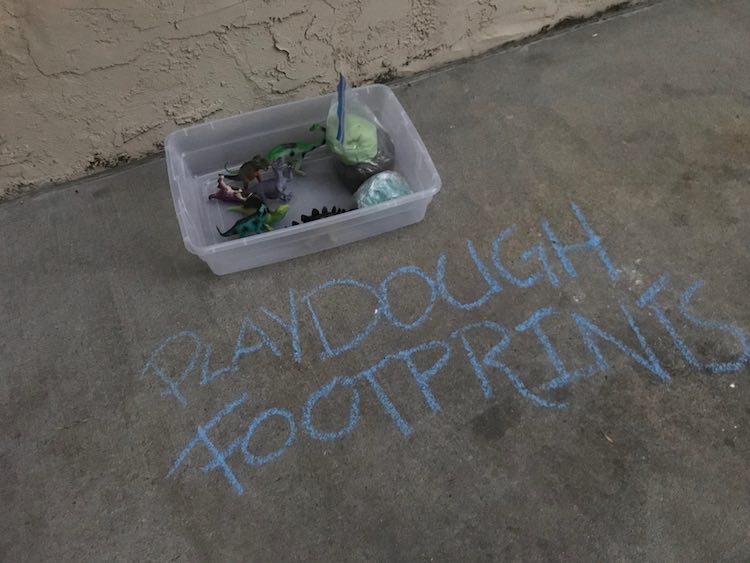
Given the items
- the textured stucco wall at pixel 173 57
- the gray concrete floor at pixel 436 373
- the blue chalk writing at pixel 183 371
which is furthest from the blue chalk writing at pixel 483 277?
the textured stucco wall at pixel 173 57

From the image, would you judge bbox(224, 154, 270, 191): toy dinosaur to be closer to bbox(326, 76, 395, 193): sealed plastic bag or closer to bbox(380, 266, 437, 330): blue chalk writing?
bbox(326, 76, 395, 193): sealed plastic bag

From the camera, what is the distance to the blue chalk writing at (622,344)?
1.76 meters

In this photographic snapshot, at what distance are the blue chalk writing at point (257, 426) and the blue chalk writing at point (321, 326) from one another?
0.23 m

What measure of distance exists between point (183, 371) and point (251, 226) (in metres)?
0.56

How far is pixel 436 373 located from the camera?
1.78 meters

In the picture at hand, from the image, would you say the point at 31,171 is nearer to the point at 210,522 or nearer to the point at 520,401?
the point at 210,522

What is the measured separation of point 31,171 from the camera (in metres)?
2.27

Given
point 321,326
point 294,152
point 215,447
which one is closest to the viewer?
point 215,447

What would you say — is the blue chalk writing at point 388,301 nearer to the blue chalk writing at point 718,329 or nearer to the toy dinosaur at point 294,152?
the toy dinosaur at point 294,152

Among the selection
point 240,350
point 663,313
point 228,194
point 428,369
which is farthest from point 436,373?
point 228,194

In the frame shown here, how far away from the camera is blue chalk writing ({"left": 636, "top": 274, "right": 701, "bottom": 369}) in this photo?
177 cm

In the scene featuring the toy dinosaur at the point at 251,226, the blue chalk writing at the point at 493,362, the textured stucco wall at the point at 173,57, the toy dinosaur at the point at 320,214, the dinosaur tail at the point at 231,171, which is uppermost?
the textured stucco wall at the point at 173,57

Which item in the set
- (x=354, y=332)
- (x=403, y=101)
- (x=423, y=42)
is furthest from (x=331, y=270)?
(x=423, y=42)

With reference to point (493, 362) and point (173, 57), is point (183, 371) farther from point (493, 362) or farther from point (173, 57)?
point (173, 57)
